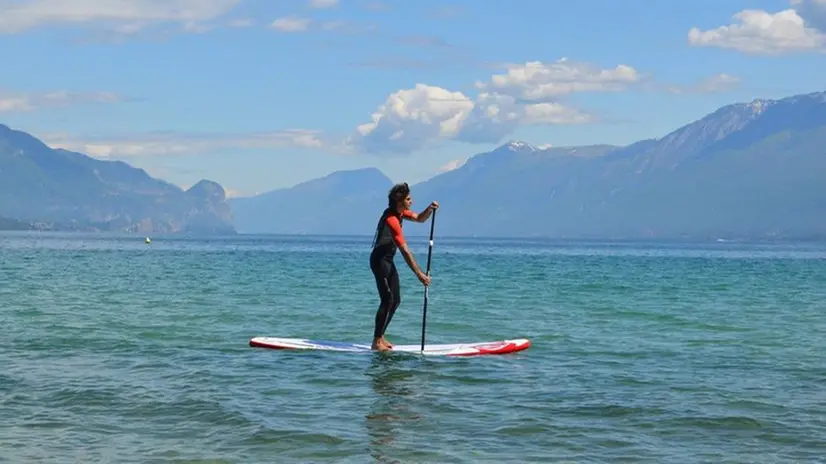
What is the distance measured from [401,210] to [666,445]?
23.5 ft

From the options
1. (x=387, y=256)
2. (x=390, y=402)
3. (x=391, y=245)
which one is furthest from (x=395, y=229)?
(x=390, y=402)

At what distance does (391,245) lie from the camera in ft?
61.3

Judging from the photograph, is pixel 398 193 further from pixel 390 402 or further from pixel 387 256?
pixel 390 402

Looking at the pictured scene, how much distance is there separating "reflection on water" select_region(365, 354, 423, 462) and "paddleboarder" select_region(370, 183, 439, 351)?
1021mm

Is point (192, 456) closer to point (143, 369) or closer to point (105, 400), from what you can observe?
point (105, 400)

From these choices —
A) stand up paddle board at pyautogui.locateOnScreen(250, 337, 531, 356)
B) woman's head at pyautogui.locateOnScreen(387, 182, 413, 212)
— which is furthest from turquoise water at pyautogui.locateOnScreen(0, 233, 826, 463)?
woman's head at pyautogui.locateOnScreen(387, 182, 413, 212)

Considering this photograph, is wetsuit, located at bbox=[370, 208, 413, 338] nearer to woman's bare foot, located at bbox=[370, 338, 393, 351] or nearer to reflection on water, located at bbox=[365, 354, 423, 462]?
woman's bare foot, located at bbox=[370, 338, 393, 351]

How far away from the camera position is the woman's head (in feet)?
60.1

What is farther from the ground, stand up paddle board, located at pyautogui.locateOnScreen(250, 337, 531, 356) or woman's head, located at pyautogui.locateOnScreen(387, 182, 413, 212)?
woman's head, located at pyautogui.locateOnScreen(387, 182, 413, 212)

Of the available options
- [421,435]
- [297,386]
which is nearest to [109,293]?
[297,386]

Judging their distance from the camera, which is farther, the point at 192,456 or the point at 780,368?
the point at 780,368

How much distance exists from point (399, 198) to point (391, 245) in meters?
0.83

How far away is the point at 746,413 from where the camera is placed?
46.6 ft

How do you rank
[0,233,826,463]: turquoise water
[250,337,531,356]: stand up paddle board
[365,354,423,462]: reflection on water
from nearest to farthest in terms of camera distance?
[0,233,826,463]: turquoise water < [365,354,423,462]: reflection on water < [250,337,531,356]: stand up paddle board
